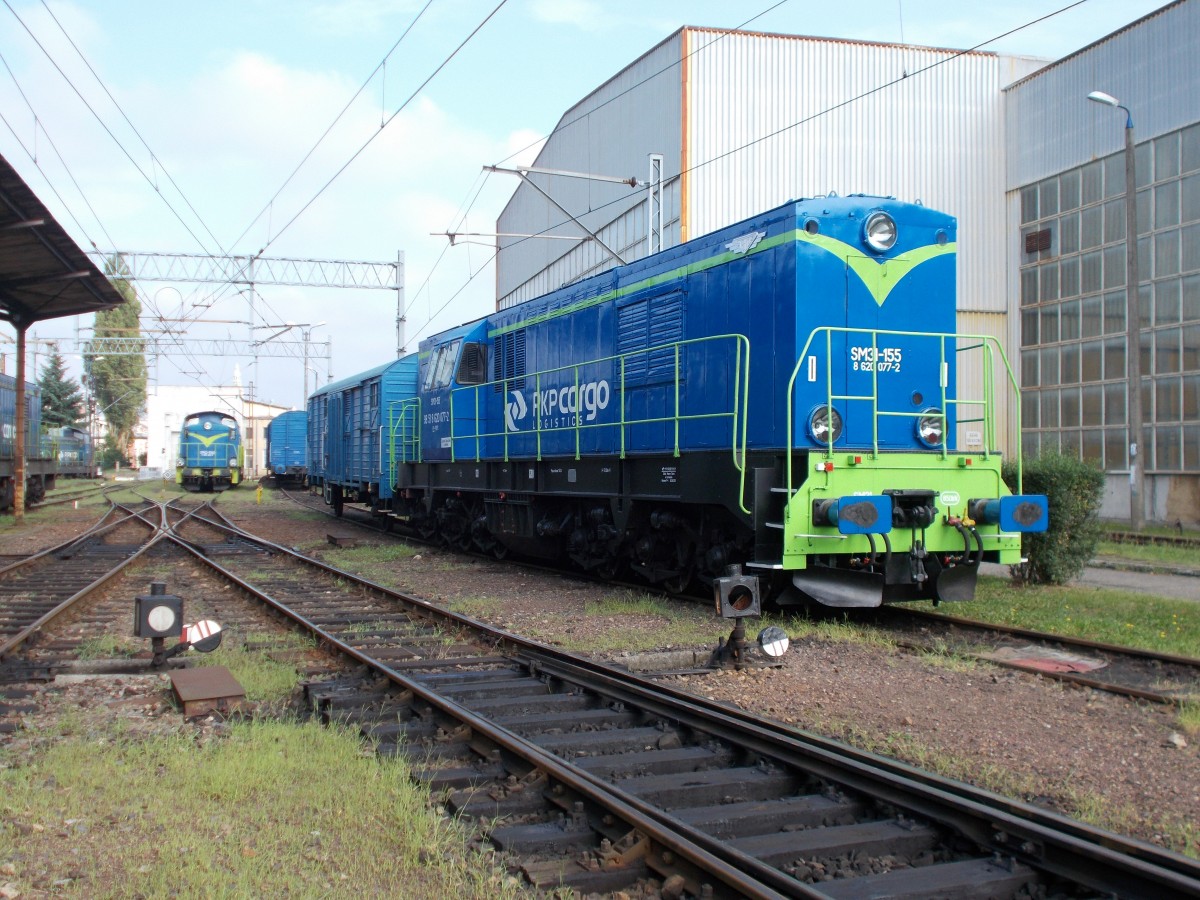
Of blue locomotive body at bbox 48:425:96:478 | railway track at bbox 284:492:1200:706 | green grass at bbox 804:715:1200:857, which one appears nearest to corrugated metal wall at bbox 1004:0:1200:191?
railway track at bbox 284:492:1200:706

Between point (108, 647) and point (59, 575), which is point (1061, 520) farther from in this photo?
point (59, 575)

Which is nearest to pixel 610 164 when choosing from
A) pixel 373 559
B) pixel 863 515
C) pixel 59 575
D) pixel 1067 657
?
pixel 373 559

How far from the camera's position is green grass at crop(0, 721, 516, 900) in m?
3.34

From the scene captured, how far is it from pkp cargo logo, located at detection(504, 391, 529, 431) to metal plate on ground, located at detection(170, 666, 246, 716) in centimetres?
740

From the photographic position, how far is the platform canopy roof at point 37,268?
41.9ft

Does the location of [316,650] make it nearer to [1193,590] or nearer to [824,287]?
[824,287]

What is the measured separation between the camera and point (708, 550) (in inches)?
372

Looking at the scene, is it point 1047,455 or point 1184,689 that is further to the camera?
point 1047,455

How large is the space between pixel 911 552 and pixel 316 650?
4853 mm

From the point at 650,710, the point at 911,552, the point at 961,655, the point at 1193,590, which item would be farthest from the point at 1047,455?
the point at 650,710

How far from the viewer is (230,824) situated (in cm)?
388

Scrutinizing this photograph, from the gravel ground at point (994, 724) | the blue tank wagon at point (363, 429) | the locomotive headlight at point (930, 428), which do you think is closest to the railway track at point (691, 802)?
the gravel ground at point (994, 724)

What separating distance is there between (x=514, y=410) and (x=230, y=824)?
32.1ft

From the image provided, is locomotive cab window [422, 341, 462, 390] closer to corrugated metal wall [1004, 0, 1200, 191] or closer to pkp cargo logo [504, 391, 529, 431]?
pkp cargo logo [504, 391, 529, 431]
